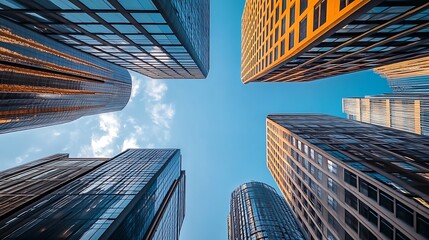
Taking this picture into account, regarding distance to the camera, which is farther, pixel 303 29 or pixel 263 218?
pixel 263 218

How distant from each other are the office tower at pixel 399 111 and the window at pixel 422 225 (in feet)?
365

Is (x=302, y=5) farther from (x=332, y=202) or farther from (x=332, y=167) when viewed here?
(x=332, y=202)

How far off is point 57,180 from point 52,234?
50.1 metres

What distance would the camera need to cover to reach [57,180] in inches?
2749

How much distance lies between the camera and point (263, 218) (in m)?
78.2

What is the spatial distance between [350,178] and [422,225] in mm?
11217

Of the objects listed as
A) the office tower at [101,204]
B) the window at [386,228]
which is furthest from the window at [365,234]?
the office tower at [101,204]

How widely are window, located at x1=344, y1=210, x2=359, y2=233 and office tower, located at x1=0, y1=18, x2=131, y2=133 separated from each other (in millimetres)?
62685

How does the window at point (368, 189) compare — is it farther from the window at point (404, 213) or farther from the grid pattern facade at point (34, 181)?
the grid pattern facade at point (34, 181)

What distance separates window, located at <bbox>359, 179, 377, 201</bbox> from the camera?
86.5ft

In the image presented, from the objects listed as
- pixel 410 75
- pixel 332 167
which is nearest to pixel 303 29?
pixel 332 167

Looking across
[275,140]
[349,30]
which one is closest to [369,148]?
[349,30]

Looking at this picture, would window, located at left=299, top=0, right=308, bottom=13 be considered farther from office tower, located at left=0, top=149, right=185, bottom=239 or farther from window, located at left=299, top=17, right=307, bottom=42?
office tower, located at left=0, top=149, right=185, bottom=239

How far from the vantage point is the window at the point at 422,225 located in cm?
1947
